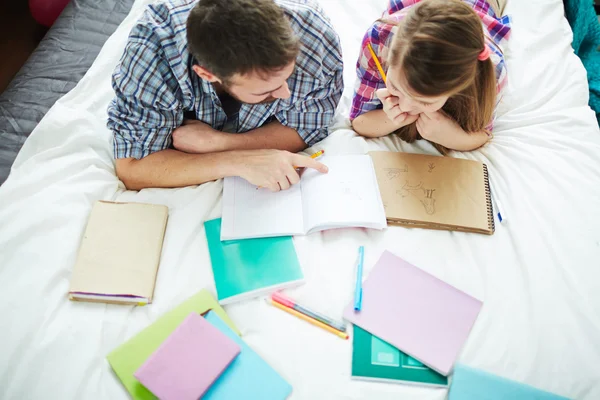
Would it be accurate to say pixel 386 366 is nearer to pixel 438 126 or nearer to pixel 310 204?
pixel 310 204

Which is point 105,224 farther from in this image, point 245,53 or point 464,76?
point 464,76

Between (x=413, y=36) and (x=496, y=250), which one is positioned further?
(x=496, y=250)

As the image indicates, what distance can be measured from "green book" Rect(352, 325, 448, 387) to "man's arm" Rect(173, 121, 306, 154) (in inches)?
19.7

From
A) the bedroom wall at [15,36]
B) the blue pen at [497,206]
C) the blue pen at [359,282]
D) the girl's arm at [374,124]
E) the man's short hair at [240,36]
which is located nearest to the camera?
the man's short hair at [240,36]

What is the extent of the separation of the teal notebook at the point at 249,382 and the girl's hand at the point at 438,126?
618 mm

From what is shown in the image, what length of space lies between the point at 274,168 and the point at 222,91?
0.24m

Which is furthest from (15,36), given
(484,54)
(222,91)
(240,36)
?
(484,54)

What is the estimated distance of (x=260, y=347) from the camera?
0.80 meters

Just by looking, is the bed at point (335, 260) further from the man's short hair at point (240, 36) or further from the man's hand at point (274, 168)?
the man's short hair at point (240, 36)

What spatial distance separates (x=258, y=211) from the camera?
0.95 m

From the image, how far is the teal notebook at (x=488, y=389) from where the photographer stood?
0.75 metres

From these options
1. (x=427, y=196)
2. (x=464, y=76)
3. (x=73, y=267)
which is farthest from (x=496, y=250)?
(x=73, y=267)

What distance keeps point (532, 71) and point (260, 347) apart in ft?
3.19

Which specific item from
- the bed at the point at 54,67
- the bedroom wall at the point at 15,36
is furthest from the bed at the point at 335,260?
the bedroom wall at the point at 15,36
